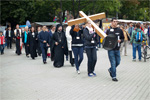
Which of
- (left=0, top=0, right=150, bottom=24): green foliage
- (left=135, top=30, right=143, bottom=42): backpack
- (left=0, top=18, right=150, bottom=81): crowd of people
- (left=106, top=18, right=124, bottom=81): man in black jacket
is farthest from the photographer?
(left=0, top=0, right=150, bottom=24): green foliage

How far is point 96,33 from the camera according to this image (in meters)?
9.71

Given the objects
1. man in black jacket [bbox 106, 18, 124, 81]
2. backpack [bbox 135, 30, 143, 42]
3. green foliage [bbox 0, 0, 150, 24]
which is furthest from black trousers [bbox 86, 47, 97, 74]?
green foliage [bbox 0, 0, 150, 24]

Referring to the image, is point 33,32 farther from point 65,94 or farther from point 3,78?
point 65,94

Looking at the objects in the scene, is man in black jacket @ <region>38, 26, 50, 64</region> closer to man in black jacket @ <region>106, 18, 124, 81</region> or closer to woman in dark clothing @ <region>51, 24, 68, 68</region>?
woman in dark clothing @ <region>51, 24, 68, 68</region>

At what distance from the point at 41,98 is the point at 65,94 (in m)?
0.63

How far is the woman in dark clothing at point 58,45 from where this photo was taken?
1277 centimetres

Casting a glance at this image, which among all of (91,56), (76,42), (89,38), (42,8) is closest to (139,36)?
(76,42)

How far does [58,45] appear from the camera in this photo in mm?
13016

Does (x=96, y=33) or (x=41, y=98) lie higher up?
(x=96, y=33)

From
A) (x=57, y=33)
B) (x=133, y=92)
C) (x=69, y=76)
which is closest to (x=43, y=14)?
(x=57, y=33)

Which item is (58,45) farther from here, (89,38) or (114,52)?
(114,52)

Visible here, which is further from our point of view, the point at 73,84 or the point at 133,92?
the point at 73,84

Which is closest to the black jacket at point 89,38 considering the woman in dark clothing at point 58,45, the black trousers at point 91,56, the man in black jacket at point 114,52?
the black trousers at point 91,56

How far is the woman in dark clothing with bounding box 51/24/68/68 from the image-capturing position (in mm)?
12773
